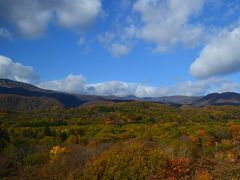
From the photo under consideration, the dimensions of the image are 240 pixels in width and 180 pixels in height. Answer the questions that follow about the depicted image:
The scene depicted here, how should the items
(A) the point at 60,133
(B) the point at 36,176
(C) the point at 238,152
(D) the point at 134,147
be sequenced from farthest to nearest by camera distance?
(A) the point at 60,133 → (B) the point at 36,176 → (D) the point at 134,147 → (C) the point at 238,152

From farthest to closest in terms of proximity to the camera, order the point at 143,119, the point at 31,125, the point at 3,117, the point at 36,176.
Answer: the point at 143,119, the point at 3,117, the point at 31,125, the point at 36,176

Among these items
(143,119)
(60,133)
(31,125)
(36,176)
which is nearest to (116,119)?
(143,119)

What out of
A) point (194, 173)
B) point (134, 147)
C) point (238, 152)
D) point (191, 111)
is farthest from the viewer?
point (191, 111)

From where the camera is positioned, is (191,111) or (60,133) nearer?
(60,133)

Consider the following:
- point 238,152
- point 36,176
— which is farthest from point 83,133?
point 238,152

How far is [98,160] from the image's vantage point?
1816 cm

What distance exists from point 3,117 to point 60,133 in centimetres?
4769

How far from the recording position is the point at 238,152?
48.4 feet

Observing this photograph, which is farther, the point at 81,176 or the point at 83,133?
the point at 83,133

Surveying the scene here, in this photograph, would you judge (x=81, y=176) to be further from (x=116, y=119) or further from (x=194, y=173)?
(x=116, y=119)

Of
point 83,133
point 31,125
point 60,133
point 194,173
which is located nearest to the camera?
point 194,173

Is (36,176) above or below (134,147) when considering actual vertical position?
below

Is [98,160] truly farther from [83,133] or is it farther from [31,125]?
[31,125]

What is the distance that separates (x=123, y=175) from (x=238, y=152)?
195 inches
